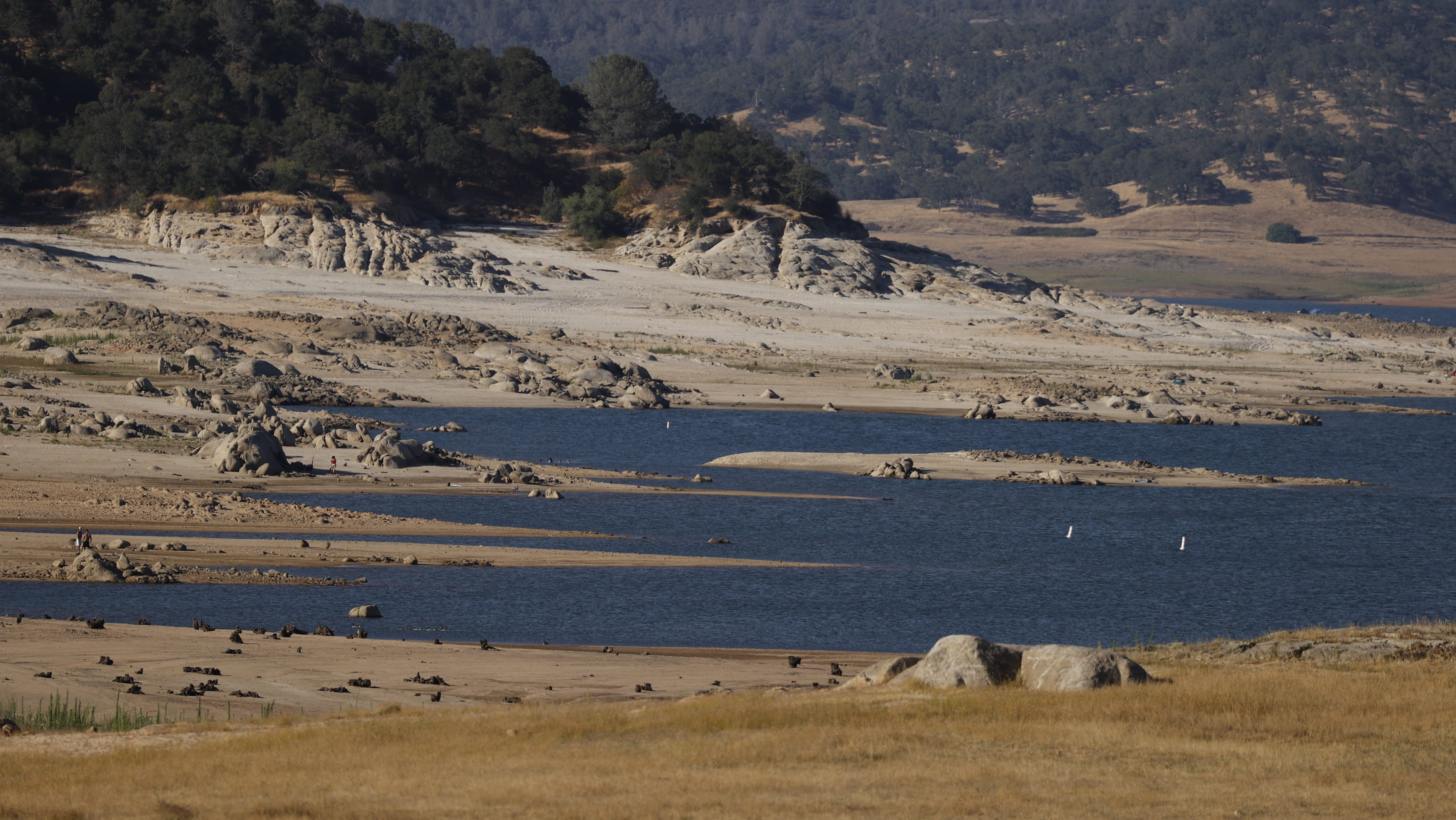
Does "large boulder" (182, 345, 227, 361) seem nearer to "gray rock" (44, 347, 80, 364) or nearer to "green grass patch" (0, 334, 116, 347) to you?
"gray rock" (44, 347, 80, 364)

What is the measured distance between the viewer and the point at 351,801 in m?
14.5

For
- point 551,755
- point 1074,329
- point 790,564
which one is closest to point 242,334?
point 790,564

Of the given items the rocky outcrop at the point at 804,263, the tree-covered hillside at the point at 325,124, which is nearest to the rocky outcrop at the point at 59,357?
the tree-covered hillside at the point at 325,124

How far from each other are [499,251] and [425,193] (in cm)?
878

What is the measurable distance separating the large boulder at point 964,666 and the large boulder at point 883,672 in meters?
0.16

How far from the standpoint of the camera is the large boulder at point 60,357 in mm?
54250

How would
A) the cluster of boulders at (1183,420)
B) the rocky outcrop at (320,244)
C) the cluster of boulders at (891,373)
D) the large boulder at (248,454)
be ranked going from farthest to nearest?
1. the rocky outcrop at (320,244)
2. the cluster of boulders at (891,373)
3. the cluster of boulders at (1183,420)
4. the large boulder at (248,454)

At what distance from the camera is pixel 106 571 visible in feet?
88.7

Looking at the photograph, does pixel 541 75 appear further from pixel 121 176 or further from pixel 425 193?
pixel 121 176

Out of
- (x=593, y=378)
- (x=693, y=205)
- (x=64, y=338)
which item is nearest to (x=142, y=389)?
(x=64, y=338)

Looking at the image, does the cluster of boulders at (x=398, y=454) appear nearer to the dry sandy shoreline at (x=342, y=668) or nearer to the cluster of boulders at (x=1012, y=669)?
the dry sandy shoreline at (x=342, y=668)

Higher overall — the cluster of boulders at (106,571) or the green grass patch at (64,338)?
the green grass patch at (64,338)

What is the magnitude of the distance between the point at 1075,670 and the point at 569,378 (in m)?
43.4

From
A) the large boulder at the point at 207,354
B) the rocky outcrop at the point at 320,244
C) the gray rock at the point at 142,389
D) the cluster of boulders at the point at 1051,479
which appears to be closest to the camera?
the cluster of boulders at the point at 1051,479
